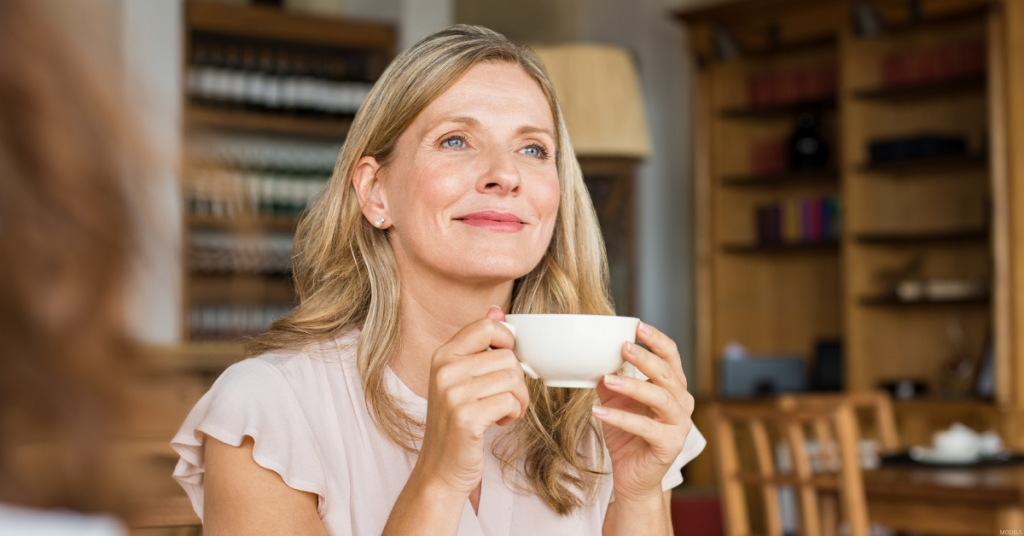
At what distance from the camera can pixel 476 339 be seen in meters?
0.94

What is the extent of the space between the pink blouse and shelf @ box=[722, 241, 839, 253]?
432 cm

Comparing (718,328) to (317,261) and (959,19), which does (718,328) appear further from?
(317,261)

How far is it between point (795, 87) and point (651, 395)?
185 inches

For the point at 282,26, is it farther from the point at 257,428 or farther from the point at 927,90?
the point at 257,428

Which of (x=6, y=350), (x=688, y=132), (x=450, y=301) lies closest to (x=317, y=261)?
(x=450, y=301)

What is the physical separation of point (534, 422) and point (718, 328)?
14.6 feet

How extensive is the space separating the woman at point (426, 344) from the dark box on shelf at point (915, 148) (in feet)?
12.4

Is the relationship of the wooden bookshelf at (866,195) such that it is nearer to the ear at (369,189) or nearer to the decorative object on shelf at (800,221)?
the decorative object on shelf at (800,221)

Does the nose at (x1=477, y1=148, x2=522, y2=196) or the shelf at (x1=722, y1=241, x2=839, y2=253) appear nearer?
the nose at (x1=477, y1=148, x2=522, y2=196)

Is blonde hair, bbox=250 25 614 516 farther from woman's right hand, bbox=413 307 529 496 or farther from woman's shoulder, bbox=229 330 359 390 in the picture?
woman's right hand, bbox=413 307 529 496

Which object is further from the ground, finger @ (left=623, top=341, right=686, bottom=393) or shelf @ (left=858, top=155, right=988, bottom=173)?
shelf @ (left=858, top=155, right=988, bottom=173)

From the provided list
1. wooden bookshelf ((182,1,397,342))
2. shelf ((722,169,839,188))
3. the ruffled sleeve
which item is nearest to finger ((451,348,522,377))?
the ruffled sleeve

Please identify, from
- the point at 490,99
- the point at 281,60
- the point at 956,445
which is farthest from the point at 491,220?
the point at 281,60

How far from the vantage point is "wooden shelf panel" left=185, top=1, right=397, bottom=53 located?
16.1 feet
